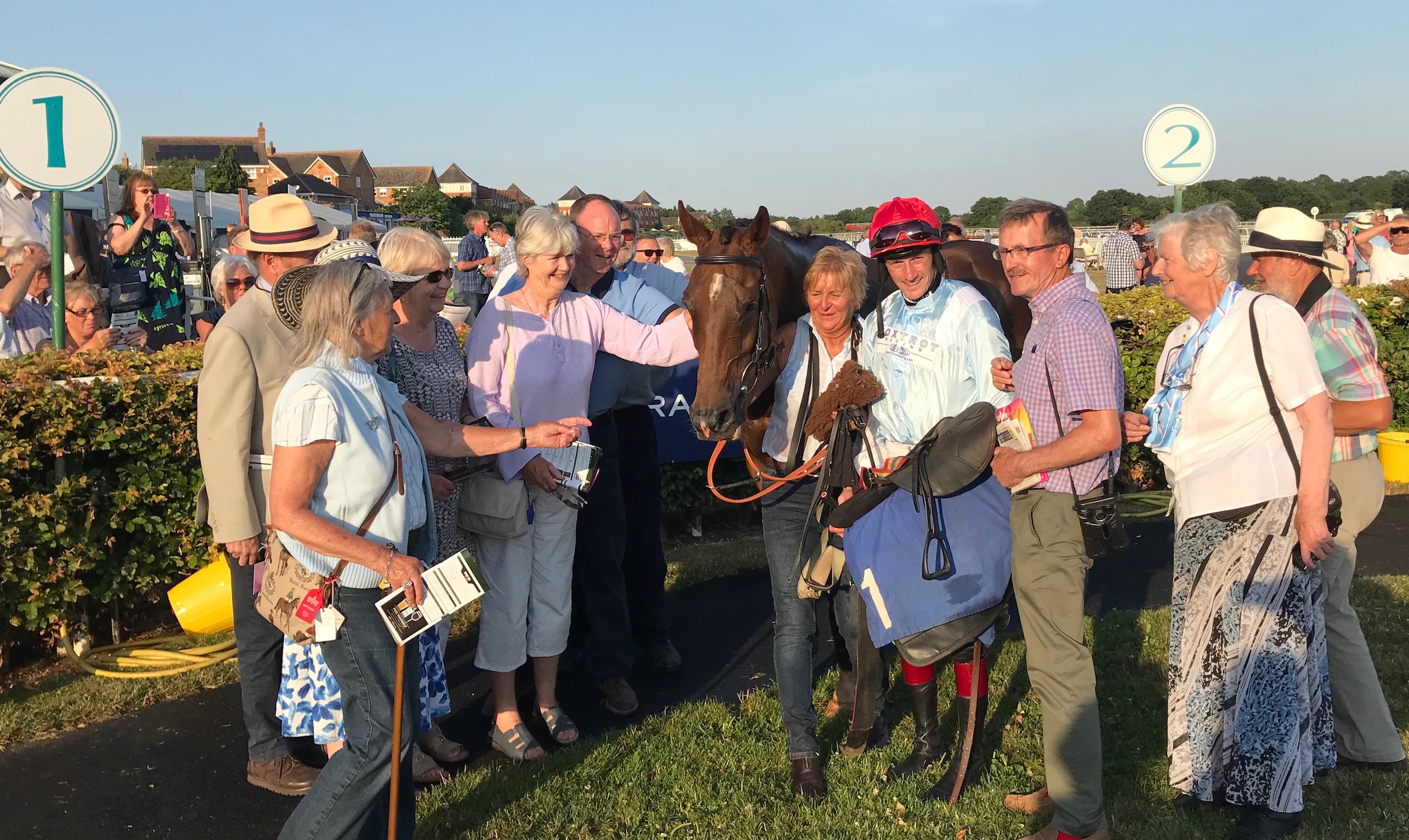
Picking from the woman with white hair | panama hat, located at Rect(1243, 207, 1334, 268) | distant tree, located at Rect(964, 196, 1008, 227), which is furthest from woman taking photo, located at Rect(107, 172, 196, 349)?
distant tree, located at Rect(964, 196, 1008, 227)

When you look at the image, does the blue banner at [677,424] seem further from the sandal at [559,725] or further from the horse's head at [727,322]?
the horse's head at [727,322]

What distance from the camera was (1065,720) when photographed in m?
3.47

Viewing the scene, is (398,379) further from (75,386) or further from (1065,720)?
(1065,720)

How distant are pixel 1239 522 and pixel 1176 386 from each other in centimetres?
50

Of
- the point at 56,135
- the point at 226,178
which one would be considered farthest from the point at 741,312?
the point at 226,178

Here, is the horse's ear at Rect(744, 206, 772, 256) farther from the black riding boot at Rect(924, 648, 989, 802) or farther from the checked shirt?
the black riding boot at Rect(924, 648, 989, 802)

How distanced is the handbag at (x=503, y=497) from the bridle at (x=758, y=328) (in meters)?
0.90

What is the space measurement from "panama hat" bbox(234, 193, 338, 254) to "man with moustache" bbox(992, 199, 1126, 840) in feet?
9.08

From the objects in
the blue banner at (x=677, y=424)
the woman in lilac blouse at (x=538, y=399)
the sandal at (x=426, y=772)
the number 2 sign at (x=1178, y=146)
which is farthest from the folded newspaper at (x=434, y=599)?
the number 2 sign at (x=1178, y=146)

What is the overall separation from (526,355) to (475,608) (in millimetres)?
2394

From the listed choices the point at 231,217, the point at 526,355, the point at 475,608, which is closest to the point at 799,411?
the point at 526,355

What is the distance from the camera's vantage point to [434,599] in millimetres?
2984

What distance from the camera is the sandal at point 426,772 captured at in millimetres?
4160

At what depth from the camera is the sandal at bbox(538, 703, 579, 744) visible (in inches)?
180
